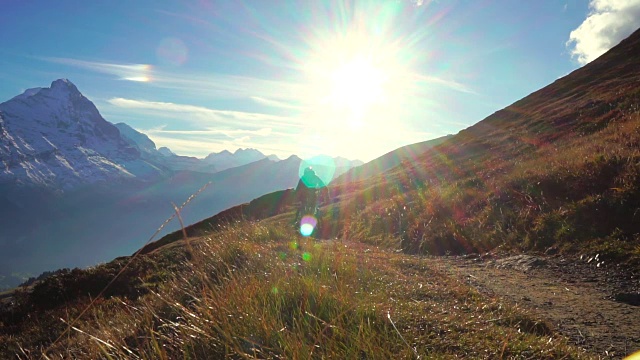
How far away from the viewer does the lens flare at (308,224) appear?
81.0ft

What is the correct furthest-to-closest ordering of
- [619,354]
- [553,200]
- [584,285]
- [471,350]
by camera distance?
[553,200], [584,285], [619,354], [471,350]

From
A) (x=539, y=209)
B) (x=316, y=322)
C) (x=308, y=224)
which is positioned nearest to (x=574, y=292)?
(x=539, y=209)

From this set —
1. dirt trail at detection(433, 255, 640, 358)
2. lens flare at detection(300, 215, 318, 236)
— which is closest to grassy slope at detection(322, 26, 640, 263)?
dirt trail at detection(433, 255, 640, 358)

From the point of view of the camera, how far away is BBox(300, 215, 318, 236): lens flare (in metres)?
24.7

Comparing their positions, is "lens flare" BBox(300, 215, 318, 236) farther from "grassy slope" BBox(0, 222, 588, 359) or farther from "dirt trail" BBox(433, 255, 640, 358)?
"grassy slope" BBox(0, 222, 588, 359)

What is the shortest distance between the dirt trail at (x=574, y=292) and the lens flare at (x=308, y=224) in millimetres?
14329

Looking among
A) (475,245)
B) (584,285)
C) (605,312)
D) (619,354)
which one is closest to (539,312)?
(605,312)

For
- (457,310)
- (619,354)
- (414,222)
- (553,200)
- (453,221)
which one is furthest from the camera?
(414,222)

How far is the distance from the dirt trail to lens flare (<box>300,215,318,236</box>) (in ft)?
47.0

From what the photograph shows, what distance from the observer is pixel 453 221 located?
15.3 m

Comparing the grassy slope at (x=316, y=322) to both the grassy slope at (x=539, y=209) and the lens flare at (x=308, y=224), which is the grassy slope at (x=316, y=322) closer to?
the grassy slope at (x=539, y=209)

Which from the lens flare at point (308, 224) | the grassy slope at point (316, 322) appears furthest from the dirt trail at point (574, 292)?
the lens flare at point (308, 224)

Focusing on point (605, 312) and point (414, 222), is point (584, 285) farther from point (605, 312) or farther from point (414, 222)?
point (414, 222)

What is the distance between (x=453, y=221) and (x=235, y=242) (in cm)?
1034
